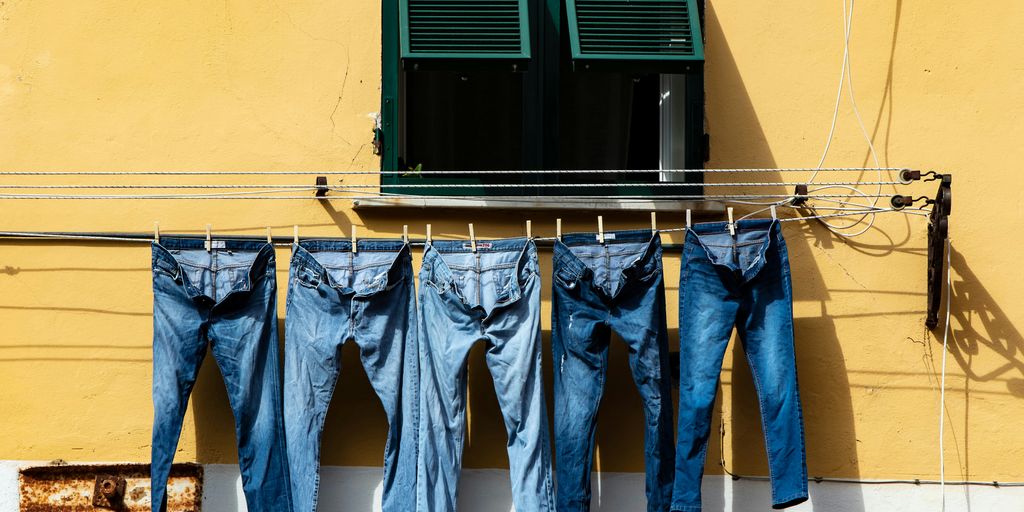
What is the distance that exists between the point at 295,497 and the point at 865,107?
331 cm

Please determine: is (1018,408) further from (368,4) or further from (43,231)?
(43,231)

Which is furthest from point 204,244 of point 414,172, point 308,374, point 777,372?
point 777,372

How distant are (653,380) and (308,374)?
1567mm

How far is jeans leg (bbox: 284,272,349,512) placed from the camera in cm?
524

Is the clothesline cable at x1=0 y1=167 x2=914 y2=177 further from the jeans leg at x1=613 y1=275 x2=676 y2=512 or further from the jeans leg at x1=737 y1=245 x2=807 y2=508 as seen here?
the jeans leg at x1=613 y1=275 x2=676 y2=512

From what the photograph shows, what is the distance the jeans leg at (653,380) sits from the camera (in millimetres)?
5215

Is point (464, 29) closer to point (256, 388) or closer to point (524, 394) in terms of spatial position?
point (524, 394)

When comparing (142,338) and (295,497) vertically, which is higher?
(142,338)

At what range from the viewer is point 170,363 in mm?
5285

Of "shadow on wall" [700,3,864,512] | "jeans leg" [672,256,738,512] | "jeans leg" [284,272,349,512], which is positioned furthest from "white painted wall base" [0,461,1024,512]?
"jeans leg" [672,256,738,512]

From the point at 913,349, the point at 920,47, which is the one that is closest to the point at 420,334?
the point at 913,349

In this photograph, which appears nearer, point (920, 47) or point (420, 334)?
point (420, 334)

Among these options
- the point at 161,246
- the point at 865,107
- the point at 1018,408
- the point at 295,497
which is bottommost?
the point at 295,497

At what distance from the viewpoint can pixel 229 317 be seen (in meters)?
5.38
